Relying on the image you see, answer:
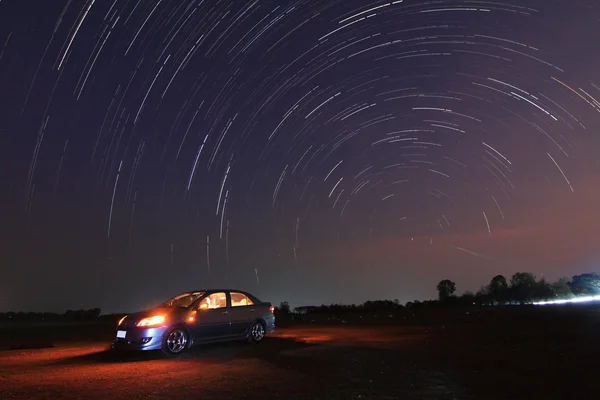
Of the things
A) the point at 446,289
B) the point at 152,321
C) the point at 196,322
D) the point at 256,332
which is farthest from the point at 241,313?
the point at 446,289

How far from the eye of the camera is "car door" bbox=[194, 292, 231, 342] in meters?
14.3

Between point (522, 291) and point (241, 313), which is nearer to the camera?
point (241, 313)

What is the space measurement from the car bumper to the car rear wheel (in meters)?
0.18

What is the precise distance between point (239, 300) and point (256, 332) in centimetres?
119

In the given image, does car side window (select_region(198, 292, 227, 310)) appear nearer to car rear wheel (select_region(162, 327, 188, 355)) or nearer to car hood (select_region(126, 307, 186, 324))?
car hood (select_region(126, 307, 186, 324))

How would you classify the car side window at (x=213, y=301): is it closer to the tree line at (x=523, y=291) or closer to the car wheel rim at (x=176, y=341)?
the car wheel rim at (x=176, y=341)

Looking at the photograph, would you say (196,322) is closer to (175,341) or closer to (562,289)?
(175,341)

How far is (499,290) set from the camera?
276 ft

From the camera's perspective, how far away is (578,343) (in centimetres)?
1441

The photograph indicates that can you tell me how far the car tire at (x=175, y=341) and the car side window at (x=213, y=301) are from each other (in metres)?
0.99

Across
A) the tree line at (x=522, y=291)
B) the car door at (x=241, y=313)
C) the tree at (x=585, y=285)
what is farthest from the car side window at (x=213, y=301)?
the tree at (x=585, y=285)

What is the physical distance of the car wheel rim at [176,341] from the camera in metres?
13.5

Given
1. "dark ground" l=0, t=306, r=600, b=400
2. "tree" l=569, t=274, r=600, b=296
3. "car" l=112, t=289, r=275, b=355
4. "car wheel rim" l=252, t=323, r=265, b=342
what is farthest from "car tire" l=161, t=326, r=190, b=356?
"tree" l=569, t=274, r=600, b=296

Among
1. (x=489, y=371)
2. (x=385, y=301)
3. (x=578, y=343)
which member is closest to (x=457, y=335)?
(x=578, y=343)
